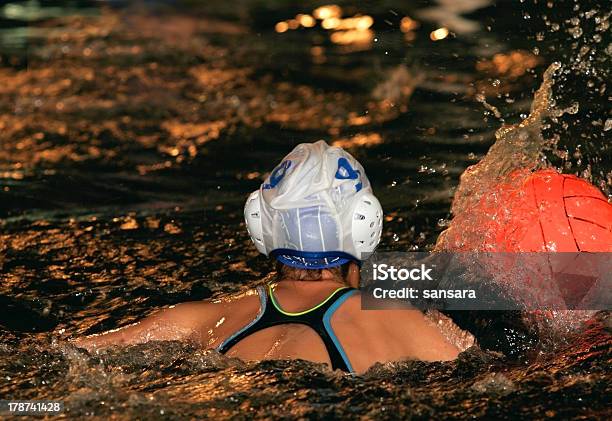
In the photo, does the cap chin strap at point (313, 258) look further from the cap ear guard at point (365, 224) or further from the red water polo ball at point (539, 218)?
the red water polo ball at point (539, 218)

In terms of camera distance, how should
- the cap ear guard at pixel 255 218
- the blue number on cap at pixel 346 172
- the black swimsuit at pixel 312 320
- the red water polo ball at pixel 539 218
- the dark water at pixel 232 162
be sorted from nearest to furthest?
the black swimsuit at pixel 312 320 < the dark water at pixel 232 162 < the blue number on cap at pixel 346 172 < the cap ear guard at pixel 255 218 < the red water polo ball at pixel 539 218

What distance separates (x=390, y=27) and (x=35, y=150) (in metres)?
6.47

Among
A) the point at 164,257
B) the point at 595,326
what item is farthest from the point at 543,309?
the point at 164,257

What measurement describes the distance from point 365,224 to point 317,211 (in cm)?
27

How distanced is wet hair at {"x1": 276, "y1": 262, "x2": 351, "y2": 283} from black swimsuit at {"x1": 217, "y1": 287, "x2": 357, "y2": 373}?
14 centimetres

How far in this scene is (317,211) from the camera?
16.3 ft

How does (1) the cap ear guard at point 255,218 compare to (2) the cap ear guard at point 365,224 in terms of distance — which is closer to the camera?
(2) the cap ear guard at point 365,224

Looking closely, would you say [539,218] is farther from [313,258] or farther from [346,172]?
→ [313,258]

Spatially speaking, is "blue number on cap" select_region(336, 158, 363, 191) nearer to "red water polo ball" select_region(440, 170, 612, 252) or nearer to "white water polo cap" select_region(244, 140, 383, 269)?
"white water polo cap" select_region(244, 140, 383, 269)

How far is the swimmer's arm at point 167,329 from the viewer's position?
5.25 meters

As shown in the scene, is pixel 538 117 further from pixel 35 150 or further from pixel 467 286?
pixel 35 150

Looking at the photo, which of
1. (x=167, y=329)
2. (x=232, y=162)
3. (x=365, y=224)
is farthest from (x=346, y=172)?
(x=232, y=162)

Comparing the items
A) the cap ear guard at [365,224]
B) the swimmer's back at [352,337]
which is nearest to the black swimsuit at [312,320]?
the swimmer's back at [352,337]

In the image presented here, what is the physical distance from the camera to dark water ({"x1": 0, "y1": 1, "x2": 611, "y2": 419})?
483 centimetres
